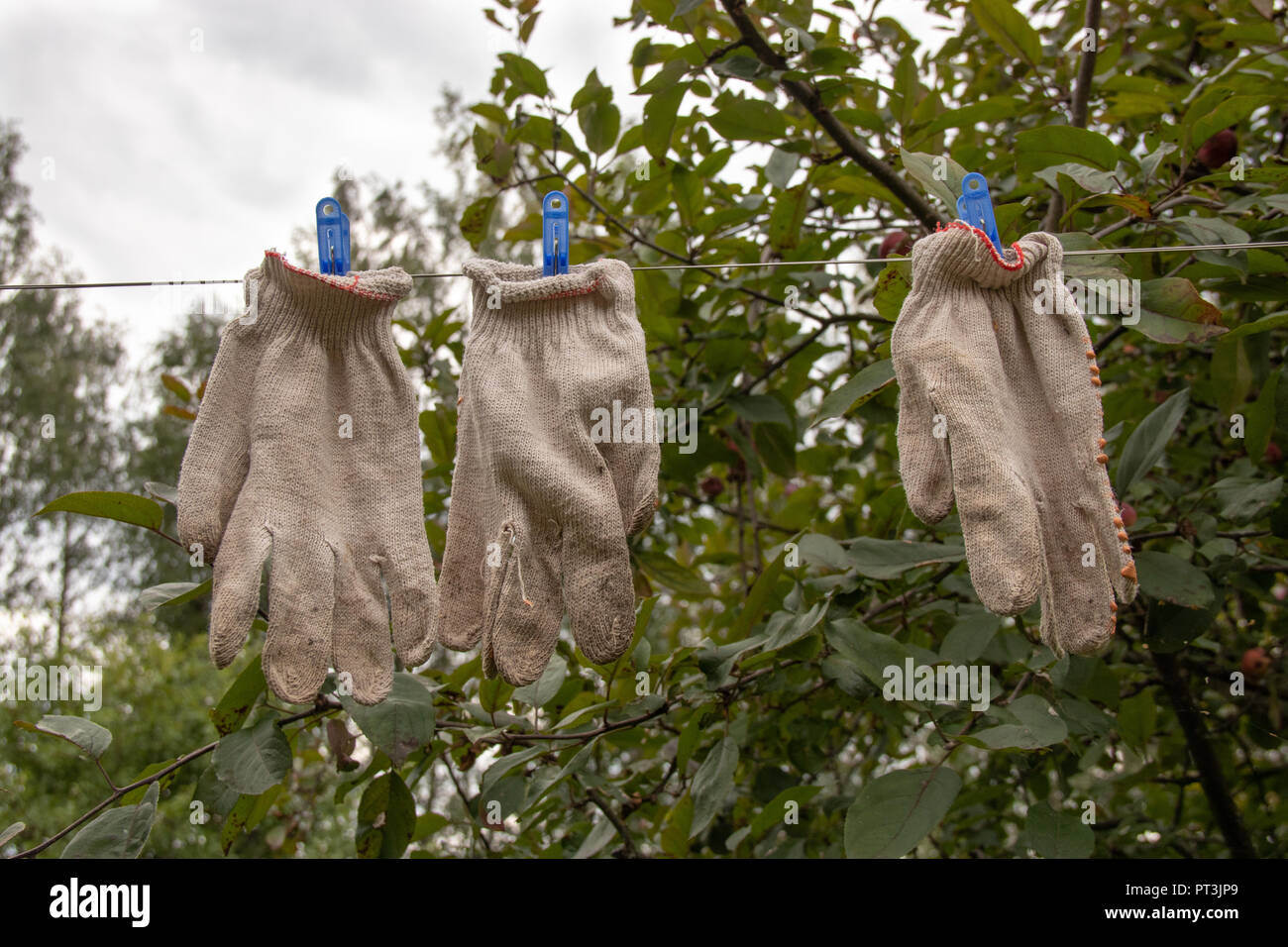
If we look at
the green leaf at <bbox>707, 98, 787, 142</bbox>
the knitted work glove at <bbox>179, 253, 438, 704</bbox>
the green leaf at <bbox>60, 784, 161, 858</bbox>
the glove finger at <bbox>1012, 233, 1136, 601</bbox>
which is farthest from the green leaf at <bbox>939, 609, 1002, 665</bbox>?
the green leaf at <bbox>60, 784, 161, 858</bbox>

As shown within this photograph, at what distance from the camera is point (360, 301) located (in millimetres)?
1373

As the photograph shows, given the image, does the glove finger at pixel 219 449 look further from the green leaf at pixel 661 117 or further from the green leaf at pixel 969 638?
the green leaf at pixel 969 638

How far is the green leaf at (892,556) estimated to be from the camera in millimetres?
1687

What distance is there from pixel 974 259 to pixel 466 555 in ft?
2.61

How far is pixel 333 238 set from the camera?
4.52ft

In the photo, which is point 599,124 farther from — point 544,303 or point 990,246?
point 990,246

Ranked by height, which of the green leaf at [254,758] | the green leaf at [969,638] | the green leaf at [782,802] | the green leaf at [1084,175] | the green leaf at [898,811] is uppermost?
the green leaf at [1084,175]

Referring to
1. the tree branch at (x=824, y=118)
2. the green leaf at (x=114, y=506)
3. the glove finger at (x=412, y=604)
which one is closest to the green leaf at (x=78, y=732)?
the green leaf at (x=114, y=506)

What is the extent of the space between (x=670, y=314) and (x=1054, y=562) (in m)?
1.13

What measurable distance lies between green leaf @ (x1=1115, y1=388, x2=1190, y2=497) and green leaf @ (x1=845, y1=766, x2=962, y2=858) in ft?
1.98

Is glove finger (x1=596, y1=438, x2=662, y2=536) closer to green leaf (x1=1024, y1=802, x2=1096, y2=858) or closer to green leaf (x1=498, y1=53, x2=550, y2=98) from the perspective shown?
green leaf (x1=1024, y1=802, x2=1096, y2=858)

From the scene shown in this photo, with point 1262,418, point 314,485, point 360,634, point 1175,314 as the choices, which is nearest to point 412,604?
point 360,634

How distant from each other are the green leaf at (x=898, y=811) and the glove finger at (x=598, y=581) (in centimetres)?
41

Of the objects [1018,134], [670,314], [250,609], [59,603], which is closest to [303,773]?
[670,314]
